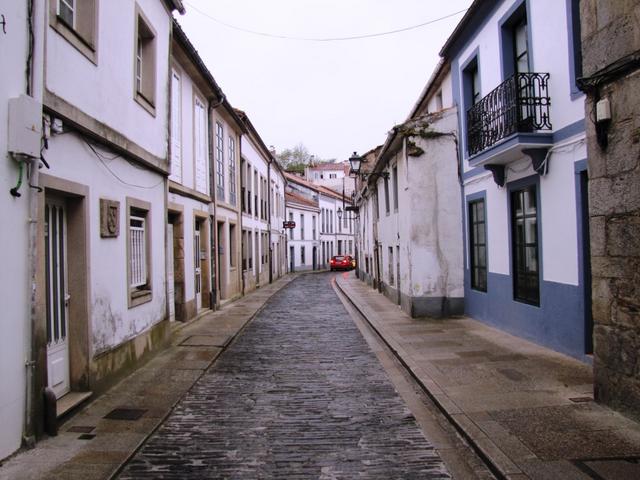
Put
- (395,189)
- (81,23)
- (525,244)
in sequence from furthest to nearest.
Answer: (395,189), (525,244), (81,23)

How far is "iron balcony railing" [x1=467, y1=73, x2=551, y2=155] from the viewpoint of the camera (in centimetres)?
824

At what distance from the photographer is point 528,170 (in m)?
8.97

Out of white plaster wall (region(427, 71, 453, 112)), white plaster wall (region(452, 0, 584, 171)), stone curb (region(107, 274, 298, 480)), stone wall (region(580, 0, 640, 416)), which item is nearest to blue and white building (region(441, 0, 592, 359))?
white plaster wall (region(452, 0, 584, 171))

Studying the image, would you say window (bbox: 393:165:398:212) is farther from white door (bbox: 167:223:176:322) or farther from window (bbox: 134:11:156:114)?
window (bbox: 134:11:156:114)

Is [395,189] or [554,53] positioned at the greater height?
[554,53]

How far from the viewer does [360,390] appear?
266 inches

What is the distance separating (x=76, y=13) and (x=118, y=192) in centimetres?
223

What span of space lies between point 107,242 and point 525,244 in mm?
6836

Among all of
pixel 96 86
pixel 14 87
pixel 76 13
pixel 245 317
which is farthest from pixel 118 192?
pixel 245 317

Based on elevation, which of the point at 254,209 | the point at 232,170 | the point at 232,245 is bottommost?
the point at 232,245

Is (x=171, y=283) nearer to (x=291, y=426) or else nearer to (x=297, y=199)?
(x=291, y=426)

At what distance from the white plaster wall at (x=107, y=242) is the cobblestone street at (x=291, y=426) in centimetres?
131

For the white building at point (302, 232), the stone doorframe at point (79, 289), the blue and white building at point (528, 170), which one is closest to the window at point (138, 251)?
the stone doorframe at point (79, 289)

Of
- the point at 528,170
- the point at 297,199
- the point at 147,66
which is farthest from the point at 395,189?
the point at 297,199
